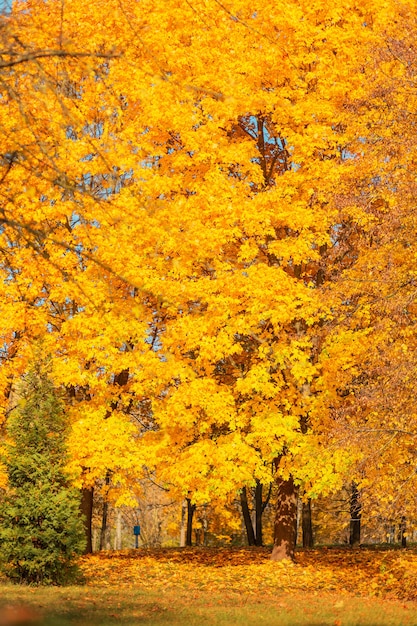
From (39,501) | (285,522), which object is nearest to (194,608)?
(39,501)

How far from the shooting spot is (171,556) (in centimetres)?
2123

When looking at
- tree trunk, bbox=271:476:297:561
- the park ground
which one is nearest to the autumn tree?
tree trunk, bbox=271:476:297:561

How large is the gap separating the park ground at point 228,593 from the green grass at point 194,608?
0.05 feet

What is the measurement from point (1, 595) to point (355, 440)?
611 cm

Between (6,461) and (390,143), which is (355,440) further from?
(6,461)

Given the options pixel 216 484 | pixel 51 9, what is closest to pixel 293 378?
pixel 216 484

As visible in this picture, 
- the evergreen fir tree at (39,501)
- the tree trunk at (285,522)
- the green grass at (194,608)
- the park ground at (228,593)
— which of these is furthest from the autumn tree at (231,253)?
the green grass at (194,608)

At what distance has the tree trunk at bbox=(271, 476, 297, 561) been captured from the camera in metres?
18.1

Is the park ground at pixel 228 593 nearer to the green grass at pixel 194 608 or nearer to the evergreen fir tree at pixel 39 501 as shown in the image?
the green grass at pixel 194 608

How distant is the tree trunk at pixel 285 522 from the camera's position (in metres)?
18.1

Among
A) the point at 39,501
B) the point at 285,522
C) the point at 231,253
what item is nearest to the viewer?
the point at 39,501

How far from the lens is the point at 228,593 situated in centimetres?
1388

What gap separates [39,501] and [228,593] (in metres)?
3.85

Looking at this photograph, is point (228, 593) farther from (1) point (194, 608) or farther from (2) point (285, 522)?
(2) point (285, 522)
